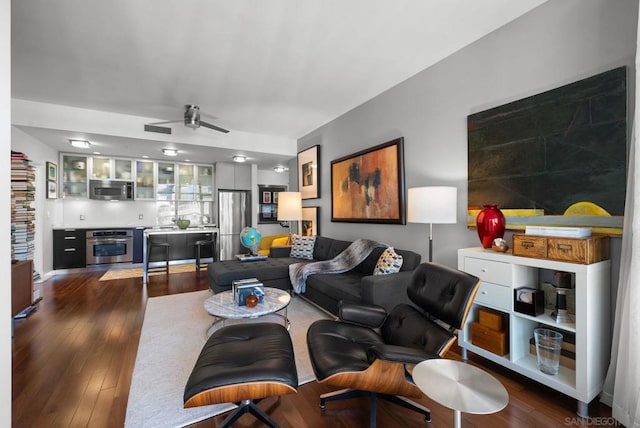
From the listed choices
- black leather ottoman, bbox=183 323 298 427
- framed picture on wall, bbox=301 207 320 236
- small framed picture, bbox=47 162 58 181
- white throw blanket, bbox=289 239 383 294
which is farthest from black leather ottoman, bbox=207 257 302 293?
small framed picture, bbox=47 162 58 181

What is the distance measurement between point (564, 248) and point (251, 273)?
3.12 meters

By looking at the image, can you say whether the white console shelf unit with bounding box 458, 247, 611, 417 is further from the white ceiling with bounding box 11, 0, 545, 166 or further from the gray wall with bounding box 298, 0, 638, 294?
the white ceiling with bounding box 11, 0, 545, 166

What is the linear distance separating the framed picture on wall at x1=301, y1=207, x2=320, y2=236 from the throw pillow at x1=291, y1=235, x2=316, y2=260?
1.82ft

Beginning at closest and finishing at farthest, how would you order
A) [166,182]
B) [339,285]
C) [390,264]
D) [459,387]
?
[459,387], [390,264], [339,285], [166,182]

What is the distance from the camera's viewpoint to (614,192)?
182cm

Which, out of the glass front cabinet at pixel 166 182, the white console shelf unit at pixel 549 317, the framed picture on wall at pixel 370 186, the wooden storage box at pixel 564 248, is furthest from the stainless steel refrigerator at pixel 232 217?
the wooden storage box at pixel 564 248

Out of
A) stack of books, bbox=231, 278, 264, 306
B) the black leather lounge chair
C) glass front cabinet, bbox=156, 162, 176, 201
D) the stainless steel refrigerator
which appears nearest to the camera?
the black leather lounge chair

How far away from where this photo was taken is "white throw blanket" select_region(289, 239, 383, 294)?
358 cm

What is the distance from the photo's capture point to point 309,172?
5.57 meters

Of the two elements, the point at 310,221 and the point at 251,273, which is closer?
the point at 251,273

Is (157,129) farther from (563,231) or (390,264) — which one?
(563,231)

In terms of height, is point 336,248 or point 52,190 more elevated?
point 52,190

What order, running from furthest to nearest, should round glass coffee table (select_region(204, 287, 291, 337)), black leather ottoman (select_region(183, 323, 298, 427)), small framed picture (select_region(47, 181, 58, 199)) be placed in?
1. small framed picture (select_region(47, 181, 58, 199))
2. round glass coffee table (select_region(204, 287, 291, 337))
3. black leather ottoman (select_region(183, 323, 298, 427))

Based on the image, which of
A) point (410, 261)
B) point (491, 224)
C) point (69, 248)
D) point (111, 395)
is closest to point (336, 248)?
point (410, 261)
